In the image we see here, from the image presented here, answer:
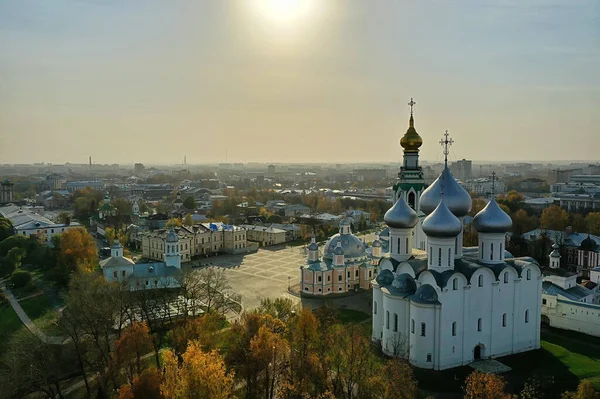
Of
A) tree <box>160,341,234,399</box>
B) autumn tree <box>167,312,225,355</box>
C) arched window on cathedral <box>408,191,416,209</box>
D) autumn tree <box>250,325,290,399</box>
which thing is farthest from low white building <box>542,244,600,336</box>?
tree <box>160,341,234,399</box>

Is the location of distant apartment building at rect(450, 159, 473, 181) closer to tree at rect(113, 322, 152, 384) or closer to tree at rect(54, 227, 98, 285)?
tree at rect(54, 227, 98, 285)

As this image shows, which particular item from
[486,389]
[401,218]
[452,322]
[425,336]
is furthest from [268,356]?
[401,218]

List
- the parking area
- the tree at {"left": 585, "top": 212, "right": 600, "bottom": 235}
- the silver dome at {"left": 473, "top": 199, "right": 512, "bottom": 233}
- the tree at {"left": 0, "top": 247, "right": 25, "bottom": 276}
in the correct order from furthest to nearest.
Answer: the tree at {"left": 585, "top": 212, "right": 600, "bottom": 235}
the tree at {"left": 0, "top": 247, "right": 25, "bottom": 276}
the parking area
the silver dome at {"left": 473, "top": 199, "right": 512, "bottom": 233}

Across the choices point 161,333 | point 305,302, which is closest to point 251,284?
point 305,302

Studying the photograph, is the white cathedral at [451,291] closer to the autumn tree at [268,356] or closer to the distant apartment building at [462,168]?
the autumn tree at [268,356]

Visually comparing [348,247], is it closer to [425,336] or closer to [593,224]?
[425,336]

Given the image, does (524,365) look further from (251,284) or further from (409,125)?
(251,284)

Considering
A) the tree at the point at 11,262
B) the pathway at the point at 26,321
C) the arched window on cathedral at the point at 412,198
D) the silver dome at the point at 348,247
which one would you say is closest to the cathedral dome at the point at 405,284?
the arched window on cathedral at the point at 412,198
